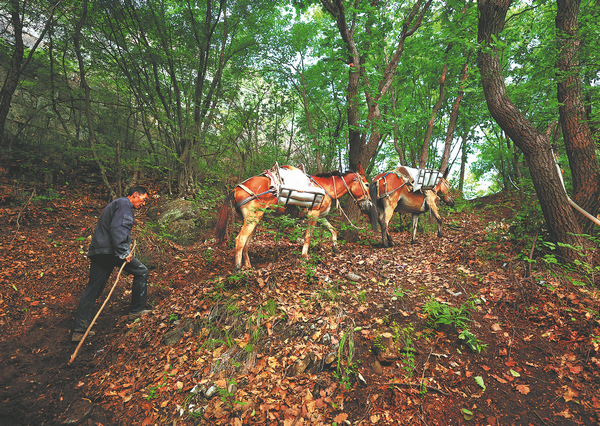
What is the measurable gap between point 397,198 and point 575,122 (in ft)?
12.7

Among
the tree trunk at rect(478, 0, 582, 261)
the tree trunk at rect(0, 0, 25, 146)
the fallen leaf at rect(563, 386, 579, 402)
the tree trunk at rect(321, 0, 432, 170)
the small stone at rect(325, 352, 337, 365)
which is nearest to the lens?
the fallen leaf at rect(563, 386, 579, 402)

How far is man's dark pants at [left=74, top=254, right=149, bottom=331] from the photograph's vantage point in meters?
4.15

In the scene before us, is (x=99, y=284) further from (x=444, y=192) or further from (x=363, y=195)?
(x=444, y=192)

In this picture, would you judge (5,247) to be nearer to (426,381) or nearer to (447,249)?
(426,381)

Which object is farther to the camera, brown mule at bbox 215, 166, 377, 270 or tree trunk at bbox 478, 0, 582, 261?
brown mule at bbox 215, 166, 377, 270

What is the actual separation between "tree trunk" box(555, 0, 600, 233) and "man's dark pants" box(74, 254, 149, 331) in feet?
26.4

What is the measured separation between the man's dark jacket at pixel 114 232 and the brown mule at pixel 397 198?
19.4ft

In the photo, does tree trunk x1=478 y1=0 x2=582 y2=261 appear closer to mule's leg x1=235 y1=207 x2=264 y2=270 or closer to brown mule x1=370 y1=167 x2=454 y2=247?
brown mule x1=370 y1=167 x2=454 y2=247

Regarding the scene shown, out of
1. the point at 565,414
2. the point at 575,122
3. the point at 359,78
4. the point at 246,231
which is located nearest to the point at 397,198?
the point at 359,78

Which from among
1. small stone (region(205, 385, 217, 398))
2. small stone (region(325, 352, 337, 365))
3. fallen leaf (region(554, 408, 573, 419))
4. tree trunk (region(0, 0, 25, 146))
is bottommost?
small stone (region(205, 385, 217, 398))

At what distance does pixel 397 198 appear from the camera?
7648mm

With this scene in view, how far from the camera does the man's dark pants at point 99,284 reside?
4148 millimetres

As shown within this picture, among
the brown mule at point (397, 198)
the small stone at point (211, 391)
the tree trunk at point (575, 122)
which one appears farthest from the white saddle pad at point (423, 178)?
the small stone at point (211, 391)

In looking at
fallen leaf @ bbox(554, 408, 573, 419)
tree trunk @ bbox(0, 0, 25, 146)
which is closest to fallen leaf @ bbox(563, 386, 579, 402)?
fallen leaf @ bbox(554, 408, 573, 419)
